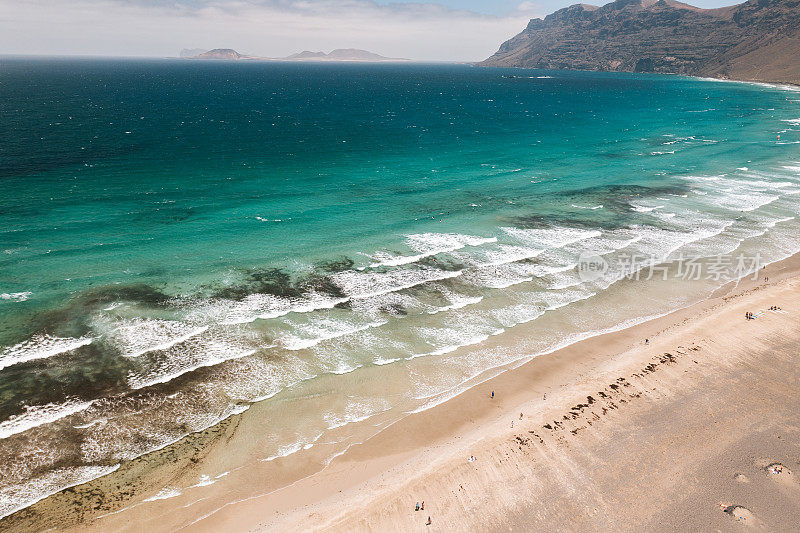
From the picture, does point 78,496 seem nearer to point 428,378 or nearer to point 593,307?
point 428,378

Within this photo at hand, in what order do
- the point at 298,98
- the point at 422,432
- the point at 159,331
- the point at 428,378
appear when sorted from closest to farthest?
1. the point at 422,432
2. the point at 428,378
3. the point at 159,331
4. the point at 298,98

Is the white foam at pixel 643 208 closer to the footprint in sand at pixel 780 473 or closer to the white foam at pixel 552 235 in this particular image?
the white foam at pixel 552 235

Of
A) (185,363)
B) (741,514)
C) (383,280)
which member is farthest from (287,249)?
(741,514)

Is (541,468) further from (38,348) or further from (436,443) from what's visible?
(38,348)

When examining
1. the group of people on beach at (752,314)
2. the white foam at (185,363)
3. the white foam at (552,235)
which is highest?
the white foam at (552,235)

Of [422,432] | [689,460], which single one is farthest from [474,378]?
[689,460]

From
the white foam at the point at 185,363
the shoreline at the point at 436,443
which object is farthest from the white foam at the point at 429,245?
the shoreline at the point at 436,443

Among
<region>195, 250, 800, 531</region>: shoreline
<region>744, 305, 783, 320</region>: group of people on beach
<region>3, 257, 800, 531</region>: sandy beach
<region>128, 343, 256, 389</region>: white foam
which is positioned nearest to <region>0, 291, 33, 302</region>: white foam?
<region>128, 343, 256, 389</region>: white foam
